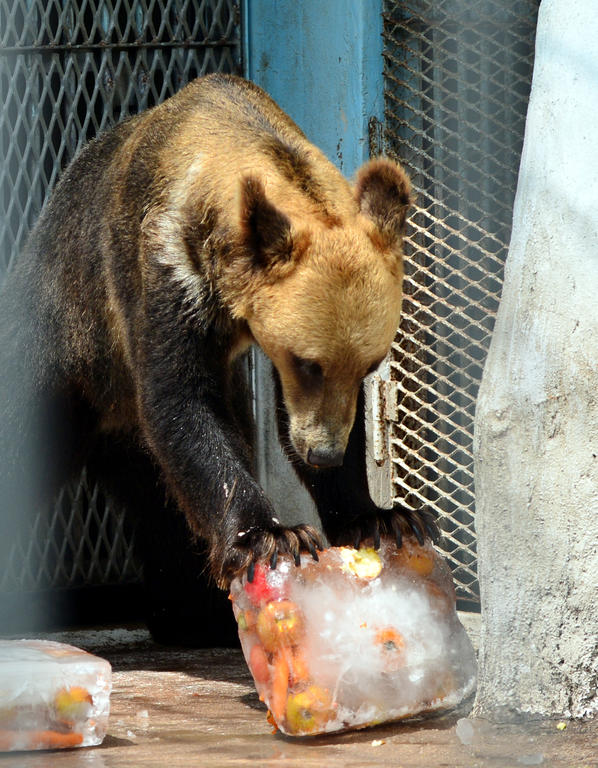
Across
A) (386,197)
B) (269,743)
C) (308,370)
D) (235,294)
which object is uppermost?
(386,197)

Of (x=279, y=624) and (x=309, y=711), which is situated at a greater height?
(x=279, y=624)

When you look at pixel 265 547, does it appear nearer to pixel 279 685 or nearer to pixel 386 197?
pixel 279 685

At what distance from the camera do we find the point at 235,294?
4152mm

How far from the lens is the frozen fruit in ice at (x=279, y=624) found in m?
3.53

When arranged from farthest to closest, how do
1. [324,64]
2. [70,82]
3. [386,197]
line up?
[70,82]
[324,64]
[386,197]

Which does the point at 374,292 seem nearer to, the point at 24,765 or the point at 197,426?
the point at 197,426

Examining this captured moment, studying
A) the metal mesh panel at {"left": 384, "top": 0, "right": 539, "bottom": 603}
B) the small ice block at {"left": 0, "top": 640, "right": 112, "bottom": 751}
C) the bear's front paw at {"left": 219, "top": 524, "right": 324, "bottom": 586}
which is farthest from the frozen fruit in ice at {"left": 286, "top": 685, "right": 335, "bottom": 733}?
the metal mesh panel at {"left": 384, "top": 0, "right": 539, "bottom": 603}

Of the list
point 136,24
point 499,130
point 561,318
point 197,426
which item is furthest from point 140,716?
point 136,24

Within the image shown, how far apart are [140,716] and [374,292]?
151cm

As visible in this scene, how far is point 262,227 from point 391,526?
3.31 feet

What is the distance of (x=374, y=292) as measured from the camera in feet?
12.8

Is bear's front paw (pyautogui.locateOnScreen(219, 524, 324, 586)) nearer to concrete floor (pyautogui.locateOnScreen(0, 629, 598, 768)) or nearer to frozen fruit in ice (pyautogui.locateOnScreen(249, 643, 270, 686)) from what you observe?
frozen fruit in ice (pyautogui.locateOnScreen(249, 643, 270, 686))

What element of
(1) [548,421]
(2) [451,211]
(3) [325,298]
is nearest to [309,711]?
(1) [548,421]

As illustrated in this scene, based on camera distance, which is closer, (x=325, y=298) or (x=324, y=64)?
(x=325, y=298)
